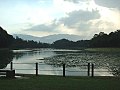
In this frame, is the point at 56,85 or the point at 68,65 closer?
the point at 56,85

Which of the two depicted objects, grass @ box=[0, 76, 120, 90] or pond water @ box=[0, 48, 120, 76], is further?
pond water @ box=[0, 48, 120, 76]

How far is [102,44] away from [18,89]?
527 feet

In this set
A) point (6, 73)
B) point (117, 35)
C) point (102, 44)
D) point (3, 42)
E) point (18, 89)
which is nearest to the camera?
point (18, 89)

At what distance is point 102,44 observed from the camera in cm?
17425

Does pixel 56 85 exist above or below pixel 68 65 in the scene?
above

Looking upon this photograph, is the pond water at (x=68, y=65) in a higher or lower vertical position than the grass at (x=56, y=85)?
lower

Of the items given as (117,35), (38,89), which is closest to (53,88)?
(38,89)

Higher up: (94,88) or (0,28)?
(0,28)

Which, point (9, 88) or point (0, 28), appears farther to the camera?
point (0, 28)

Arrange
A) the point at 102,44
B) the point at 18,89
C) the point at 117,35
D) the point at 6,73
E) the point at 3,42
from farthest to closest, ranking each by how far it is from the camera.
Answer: the point at 102,44
the point at 117,35
the point at 3,42
the point at 6,73
the point at 18,89

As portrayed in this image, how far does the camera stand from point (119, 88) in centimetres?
1678

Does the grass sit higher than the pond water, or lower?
higher

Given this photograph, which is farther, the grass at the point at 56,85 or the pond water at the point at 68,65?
the pond water at the point at 68,65

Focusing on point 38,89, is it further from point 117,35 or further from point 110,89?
point 117,35
